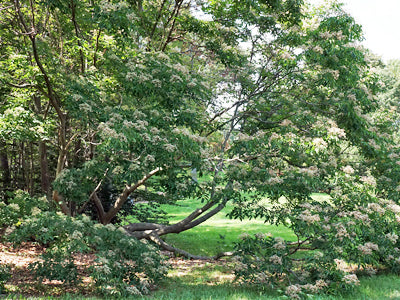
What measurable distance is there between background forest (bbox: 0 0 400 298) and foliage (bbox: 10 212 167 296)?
31 millimetres

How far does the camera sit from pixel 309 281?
6086mm

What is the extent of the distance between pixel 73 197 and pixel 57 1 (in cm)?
396

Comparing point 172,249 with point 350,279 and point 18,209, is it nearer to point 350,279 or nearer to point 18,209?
point 18,209

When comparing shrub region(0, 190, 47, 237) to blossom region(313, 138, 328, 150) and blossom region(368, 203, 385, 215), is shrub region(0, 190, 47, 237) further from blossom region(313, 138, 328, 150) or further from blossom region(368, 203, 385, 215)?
blossom region(368, 203, 385, 215)

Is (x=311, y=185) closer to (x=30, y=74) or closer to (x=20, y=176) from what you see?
(x=30, y=74)

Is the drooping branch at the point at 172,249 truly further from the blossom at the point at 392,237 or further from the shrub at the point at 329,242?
the blossom at the point at 392,237

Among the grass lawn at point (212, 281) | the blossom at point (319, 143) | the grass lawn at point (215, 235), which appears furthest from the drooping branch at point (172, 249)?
the blossom at point (319, 143)

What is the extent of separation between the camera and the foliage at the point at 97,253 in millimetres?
5254

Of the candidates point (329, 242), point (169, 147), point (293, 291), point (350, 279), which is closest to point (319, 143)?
point (329, 242)

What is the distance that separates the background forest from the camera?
5.57 m

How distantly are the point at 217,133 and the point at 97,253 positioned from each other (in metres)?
4.84

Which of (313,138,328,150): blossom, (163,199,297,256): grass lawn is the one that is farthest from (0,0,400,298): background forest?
(163,199,297,256): grass lawn

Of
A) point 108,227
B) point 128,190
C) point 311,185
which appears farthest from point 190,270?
point 311,185

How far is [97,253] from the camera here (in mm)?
5785
